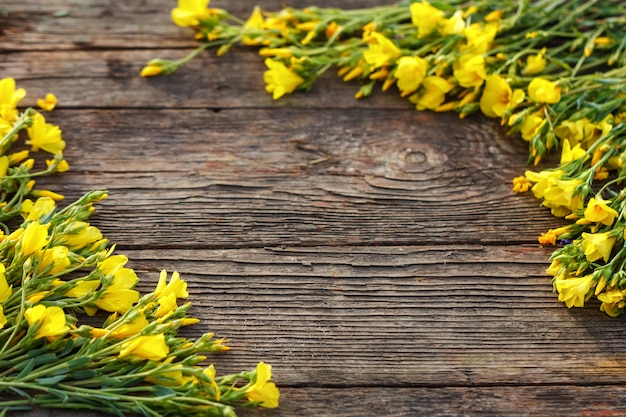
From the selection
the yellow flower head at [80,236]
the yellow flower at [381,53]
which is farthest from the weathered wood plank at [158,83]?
the yellow flower head at [80,236]

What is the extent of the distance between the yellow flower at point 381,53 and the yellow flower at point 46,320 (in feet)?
3.52

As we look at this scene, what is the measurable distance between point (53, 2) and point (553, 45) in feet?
5.05

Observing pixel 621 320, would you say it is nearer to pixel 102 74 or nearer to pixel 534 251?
pixel 534 251

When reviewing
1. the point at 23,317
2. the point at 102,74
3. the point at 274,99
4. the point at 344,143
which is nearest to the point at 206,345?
the point at 23,317

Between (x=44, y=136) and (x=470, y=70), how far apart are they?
1.07m

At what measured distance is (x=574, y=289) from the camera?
1.45 meters

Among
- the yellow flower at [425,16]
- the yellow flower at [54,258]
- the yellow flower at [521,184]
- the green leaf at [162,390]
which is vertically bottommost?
the green leaf at [162,390]

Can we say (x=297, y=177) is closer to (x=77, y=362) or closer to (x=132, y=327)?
(x=132, y=327)

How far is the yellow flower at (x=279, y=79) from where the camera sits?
195 cm

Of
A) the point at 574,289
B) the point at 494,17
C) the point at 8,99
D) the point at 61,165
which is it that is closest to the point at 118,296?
the point at 61,165

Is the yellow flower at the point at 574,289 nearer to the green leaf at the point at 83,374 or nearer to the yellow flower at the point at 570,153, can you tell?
the yellow flower at the point at 570,153

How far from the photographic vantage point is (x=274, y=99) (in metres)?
1.98

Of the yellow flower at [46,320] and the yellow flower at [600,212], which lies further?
the yellow flower at [600,212]

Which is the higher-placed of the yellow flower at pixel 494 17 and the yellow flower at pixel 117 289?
the yellow flower at pixel 494 17
